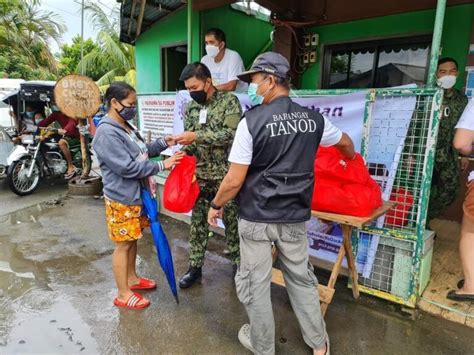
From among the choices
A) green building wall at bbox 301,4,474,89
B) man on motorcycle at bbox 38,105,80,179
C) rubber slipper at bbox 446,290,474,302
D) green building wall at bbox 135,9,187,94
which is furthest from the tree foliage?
rubber slipper at bbox 446,290,474,302

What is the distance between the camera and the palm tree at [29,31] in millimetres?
16812

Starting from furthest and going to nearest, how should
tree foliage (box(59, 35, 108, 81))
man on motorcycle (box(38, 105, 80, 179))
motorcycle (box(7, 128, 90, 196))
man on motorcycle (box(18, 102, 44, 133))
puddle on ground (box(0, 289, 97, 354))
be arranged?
1. tree foliage (box(59, 35, 108, 81))
2. man on motorcycle (box(18, 102, 44, 133))
3. man on motorcycle (box(38, 105, 80, 179))
4. motorcycle (box(7, 128, 90, 196))
5. puddle on ground (box(0, 289, 97, 354))

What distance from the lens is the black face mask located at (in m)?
2.77

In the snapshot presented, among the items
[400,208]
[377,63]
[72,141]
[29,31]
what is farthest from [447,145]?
[29,31]

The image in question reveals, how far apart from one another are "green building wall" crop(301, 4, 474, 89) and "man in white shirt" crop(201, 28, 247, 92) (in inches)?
71.9

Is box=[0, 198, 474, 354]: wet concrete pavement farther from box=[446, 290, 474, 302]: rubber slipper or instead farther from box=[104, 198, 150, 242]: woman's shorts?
box=[104, 198, 150, 242]: woman's shorts

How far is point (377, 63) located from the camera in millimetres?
4887

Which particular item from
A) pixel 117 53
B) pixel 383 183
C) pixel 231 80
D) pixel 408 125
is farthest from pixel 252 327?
pixel 117 53

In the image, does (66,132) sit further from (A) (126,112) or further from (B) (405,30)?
(B) (405,30)

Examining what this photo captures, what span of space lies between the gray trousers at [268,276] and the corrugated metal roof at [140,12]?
224 inches

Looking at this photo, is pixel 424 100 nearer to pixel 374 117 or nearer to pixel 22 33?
pixel 374 117

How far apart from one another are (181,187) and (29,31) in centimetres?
2034

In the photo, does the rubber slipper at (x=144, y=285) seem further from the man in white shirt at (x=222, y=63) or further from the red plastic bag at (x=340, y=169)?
the man in white shirt at (x=222, y=63)

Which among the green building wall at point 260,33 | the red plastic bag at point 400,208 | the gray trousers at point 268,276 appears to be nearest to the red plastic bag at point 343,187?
the red plastic bag at point 400,208
